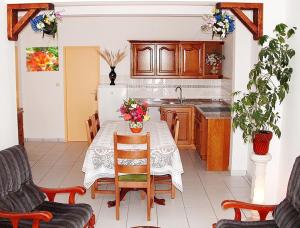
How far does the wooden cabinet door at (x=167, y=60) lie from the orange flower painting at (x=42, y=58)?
2325 mm

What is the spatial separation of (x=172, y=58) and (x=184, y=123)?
4.83 feet

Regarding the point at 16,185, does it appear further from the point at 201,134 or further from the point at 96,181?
the point at 201,134

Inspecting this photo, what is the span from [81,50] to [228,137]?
13.8ft

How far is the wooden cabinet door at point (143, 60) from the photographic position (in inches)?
368

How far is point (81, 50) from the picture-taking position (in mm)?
9688

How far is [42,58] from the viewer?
382 inches

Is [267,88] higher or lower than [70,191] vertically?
higher

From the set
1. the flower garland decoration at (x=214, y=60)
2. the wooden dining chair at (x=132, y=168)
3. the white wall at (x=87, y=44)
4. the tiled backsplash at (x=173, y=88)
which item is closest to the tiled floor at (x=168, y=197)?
the wooden dining chair at (x=132, y=168)

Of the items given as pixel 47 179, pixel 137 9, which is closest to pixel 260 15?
pixel 137 9

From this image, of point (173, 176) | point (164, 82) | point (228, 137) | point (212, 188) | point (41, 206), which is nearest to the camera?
point (41, 206)

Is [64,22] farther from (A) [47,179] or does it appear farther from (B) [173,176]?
(B) [173,176]

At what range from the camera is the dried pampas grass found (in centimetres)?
956

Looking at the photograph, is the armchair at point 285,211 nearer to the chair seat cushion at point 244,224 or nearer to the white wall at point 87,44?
the chair seat cushion at point 244,224

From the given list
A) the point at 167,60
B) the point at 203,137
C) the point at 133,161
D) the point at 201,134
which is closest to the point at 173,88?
the point at 167,60
